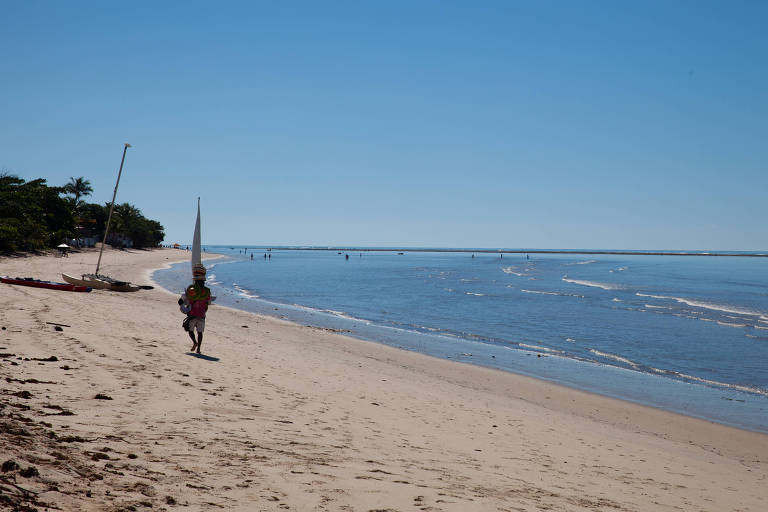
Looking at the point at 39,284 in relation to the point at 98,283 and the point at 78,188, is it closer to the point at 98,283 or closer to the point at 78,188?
the point at 98,283

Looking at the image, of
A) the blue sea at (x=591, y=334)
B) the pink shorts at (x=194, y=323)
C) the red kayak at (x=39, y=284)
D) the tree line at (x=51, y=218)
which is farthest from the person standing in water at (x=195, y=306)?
the tree line at (x=51, y=218)

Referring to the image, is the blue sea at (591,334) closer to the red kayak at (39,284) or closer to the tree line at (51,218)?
the red kayak at (39,284)

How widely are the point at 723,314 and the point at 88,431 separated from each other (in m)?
39.8

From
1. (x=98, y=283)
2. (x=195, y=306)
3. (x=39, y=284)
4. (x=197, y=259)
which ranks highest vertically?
(x=197, y=259)

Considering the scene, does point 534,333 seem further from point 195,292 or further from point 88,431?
point 88,431

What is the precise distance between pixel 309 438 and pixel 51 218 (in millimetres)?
81121

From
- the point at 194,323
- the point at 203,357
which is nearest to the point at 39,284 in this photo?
the point at 194,323

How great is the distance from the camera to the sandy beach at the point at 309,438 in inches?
193

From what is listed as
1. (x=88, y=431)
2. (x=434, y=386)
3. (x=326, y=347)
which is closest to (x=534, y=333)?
(x=326, y=347)

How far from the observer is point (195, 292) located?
13.7m

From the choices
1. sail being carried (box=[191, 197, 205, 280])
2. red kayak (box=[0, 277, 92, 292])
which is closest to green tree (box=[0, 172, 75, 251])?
red kayak (box=[0, 277, 92, 292])

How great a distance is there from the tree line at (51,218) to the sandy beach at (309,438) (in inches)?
1951

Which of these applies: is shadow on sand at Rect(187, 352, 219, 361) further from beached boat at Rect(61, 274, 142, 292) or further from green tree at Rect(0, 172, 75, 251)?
green tree at Rect(0, 172, 75, 251)

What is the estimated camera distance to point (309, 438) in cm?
726
